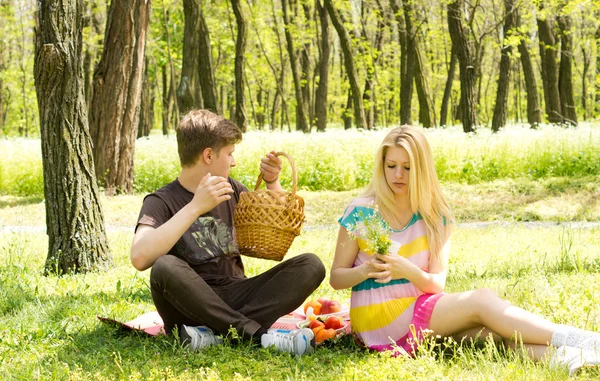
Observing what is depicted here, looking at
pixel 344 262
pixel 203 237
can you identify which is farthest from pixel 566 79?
pixel 203 237

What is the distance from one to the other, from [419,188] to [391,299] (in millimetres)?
665

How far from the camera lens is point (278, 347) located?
4.07 m

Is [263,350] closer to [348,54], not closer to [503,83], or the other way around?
[348,54]

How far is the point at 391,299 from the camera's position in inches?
161

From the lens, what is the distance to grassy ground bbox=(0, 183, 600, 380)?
3572mm

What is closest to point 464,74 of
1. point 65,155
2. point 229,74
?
point 65,155

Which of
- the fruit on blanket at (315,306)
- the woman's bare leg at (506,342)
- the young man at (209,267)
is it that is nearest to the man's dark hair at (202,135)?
the young man at (209,267)

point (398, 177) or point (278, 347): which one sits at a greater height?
point (398, 177)

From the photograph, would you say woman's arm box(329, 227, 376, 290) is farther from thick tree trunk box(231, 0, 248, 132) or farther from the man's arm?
thick tree trunk box(231, 0, 248, 132)

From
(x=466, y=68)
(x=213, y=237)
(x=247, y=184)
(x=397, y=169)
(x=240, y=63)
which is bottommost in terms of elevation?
(x=247, y=184)

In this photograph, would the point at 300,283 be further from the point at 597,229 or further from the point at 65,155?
the point at 597,229

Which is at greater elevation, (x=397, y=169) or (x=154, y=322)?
(x=397, y=169)

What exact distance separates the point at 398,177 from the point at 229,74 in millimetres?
31424

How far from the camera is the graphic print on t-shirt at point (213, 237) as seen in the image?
434cm
